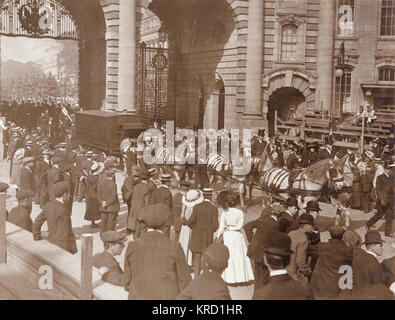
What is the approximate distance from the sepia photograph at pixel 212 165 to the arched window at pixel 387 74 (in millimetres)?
127

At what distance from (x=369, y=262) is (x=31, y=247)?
582 cm

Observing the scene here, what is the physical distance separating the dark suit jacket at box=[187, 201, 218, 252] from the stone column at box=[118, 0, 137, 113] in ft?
67.6

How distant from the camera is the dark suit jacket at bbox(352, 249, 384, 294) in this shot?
24.0 ft

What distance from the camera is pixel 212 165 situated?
20.1m

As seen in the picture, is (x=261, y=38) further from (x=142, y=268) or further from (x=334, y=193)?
(x=142, y=268)

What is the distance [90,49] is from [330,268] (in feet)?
110

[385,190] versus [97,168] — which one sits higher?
[97,168]

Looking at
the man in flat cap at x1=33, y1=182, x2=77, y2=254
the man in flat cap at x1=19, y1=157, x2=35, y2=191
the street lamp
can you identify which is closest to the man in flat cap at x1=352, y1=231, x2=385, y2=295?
the man in flat cap at x1=33, y1=182, x2=77, y2=254

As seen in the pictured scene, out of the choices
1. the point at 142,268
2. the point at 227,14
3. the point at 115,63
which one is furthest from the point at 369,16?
the point at 142,268

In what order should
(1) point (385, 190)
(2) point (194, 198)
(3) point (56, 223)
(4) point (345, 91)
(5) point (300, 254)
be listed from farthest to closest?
(4) point (345, 91) → (1) point (385, 190) → (2) point (194, 198) → (3) point (56, 223) → (5) point (300, 254)

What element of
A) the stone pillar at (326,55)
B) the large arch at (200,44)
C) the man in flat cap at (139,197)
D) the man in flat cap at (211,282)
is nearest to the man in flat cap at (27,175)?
the man in flat cap at (139,197)

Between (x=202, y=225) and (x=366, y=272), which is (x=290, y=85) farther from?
(x=366, y=272)

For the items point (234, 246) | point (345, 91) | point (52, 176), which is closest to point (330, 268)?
point (234, 246)

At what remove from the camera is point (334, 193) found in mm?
16094
